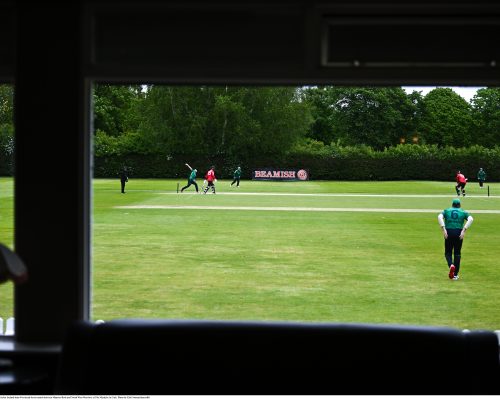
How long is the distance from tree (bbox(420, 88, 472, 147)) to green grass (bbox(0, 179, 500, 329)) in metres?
4.11

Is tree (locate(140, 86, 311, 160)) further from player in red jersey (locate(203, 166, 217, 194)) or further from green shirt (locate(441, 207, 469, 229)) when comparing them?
player in red jersey (locate(203, 166, 217, 194))

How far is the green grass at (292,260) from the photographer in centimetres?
1977

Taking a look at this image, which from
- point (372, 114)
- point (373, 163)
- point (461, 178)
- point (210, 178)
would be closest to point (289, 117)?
point (372, 114)

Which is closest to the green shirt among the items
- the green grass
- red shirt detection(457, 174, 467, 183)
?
the green grass

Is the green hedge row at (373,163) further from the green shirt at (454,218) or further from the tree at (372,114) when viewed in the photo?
the green shirt at (454,218)

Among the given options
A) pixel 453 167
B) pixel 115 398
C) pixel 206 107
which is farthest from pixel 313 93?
pixel 453 167

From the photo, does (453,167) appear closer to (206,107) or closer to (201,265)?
(201,265)

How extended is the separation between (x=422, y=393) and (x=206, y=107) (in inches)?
422

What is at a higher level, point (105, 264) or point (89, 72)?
point (89, 72)

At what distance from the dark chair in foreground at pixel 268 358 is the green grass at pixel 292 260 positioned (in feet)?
45.3

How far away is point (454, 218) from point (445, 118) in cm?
230

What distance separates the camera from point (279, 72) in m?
3.07

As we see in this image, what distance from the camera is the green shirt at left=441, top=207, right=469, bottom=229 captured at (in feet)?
41.4

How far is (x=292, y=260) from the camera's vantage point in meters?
26.5
